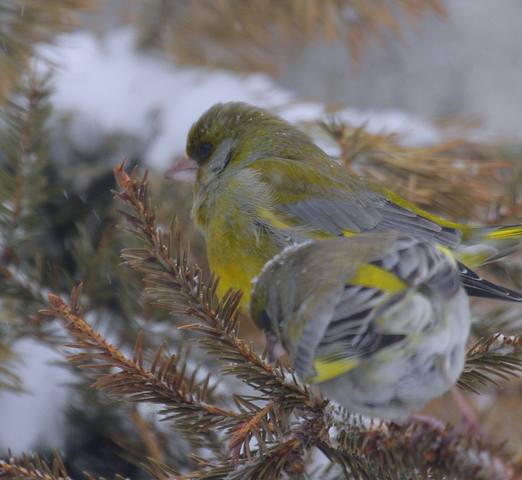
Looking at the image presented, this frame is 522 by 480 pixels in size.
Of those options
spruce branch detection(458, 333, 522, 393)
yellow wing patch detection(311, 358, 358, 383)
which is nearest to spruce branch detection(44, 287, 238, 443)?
yellow wing patch detection(311, 358, 358, 383)

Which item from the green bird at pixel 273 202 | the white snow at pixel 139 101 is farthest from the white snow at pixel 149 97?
the green bird at pixel 273 202

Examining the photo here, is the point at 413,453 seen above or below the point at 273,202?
below

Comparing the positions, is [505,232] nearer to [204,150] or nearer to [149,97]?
[204,150]

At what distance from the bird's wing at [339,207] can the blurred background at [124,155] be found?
0.26ft

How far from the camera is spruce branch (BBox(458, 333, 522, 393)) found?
88 cm

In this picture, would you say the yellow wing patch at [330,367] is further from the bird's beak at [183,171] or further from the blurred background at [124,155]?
the bird's beak at [183,171]

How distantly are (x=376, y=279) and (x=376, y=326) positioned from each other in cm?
6

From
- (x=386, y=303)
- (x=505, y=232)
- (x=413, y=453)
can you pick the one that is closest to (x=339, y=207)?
(x=505, y=232)

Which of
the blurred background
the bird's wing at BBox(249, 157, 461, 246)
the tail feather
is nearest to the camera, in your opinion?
the tail feather

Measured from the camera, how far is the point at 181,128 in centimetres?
171

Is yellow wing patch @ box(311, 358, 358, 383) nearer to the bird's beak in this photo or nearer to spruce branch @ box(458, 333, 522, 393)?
spruce branch @ box(458, 333, 522, 393)

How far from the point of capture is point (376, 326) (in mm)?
778

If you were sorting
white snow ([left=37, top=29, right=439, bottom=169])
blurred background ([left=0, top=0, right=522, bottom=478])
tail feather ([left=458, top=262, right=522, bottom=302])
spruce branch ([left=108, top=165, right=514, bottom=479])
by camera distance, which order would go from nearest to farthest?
spruce branch ([left=108, top=165, right=514, bottom=479]) → tail feather ([left=458, top=262, right=522, bottom=302]) → blurred background ([left=0, top=0, right=522, bottom=478]) → white snow ([left=37, top=29, right=439, bottom=169])

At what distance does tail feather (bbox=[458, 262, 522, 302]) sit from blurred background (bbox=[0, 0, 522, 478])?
181 mm
